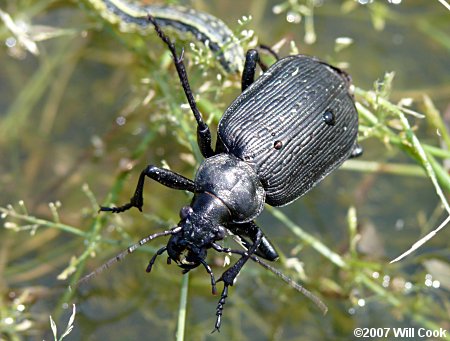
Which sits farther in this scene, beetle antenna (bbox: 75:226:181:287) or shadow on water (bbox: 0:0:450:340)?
shadow on water (bbox: 0:0:450:340)

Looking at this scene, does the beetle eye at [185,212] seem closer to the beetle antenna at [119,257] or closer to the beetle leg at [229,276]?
the beetle antenna at [119,257]

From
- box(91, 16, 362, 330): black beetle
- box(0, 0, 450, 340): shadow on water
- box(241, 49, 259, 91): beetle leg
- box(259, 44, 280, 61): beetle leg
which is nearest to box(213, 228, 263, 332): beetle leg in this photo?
box(91, 16, 362, 330): black beetle

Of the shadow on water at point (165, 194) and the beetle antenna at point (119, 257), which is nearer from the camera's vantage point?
the beetle antenna at point (119, 257)

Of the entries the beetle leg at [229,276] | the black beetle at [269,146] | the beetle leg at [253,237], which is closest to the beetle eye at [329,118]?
the black beetle at [269,146]

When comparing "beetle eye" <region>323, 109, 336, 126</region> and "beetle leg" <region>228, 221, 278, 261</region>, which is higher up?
"beetle eye" <region>323, 109, 336, 126</region>

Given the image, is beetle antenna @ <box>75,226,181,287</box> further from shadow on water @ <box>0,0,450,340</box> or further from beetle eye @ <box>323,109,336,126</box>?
beetle eye @ <box>323,109,336,126</box>

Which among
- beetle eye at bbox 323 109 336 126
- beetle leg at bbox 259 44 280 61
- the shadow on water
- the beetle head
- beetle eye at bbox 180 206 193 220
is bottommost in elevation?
the shadow on water

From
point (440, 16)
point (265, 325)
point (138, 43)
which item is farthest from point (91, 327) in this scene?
point (440, 16)

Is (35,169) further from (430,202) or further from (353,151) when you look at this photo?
(430,202)
